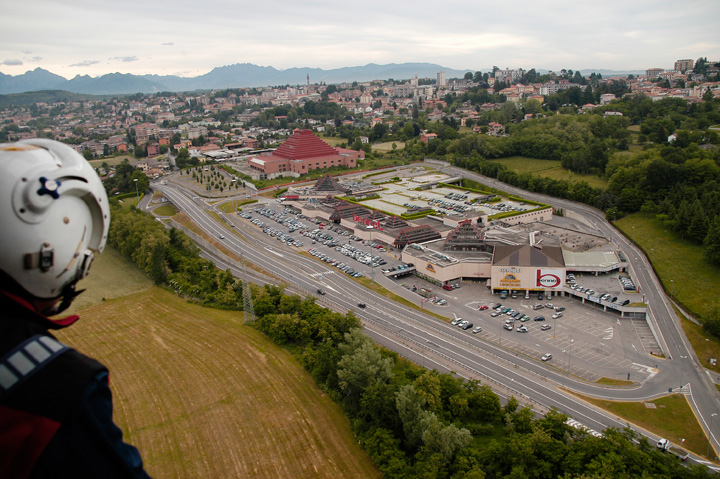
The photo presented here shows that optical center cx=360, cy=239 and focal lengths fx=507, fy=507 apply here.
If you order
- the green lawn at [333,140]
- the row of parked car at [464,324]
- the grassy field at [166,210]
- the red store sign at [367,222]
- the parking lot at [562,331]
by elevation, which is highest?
the green lawn at [333,140]

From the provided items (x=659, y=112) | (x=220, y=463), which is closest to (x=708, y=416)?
(x=220, y=463)

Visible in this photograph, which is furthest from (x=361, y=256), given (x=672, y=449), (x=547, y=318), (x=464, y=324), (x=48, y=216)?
(x=48, y=216)

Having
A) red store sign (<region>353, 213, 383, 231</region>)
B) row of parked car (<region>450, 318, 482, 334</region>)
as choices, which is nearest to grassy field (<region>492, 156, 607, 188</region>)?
red store sign (<region>353, 213, 383, 231</region>)

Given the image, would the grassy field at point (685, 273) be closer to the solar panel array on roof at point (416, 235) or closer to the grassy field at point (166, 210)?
the solar panel array on roof at point (416, 235)

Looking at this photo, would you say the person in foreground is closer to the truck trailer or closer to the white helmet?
the white helmet

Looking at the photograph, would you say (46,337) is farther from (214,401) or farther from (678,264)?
(678,264)

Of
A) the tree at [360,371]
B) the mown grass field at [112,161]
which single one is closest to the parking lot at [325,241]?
the tree at [360,371]
